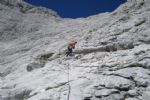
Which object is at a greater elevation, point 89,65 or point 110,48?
point 110,48

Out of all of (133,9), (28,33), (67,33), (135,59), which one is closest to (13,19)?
(28,33)

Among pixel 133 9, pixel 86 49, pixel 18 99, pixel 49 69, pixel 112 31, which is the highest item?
pixel 133 9

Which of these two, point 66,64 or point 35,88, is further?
point 66,64

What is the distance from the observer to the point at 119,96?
45.0ft

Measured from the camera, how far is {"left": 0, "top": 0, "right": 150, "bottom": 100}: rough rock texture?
14.5m

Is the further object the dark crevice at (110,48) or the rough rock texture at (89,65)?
the dark crevice at (110,48)

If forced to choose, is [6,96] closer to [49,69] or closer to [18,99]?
[18,99]

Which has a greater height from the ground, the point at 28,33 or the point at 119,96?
the point at 28,33

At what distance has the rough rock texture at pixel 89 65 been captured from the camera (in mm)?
Result: 14500

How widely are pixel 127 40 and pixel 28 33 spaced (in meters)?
20.1

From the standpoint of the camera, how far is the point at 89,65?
58.5ft

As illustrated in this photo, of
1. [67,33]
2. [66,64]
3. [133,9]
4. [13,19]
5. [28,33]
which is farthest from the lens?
[13,19]

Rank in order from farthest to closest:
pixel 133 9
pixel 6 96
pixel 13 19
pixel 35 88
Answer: pixel 13 19, pixel 133 9, pixel 6 96, pixel 35 88

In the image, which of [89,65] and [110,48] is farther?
[110,48]
